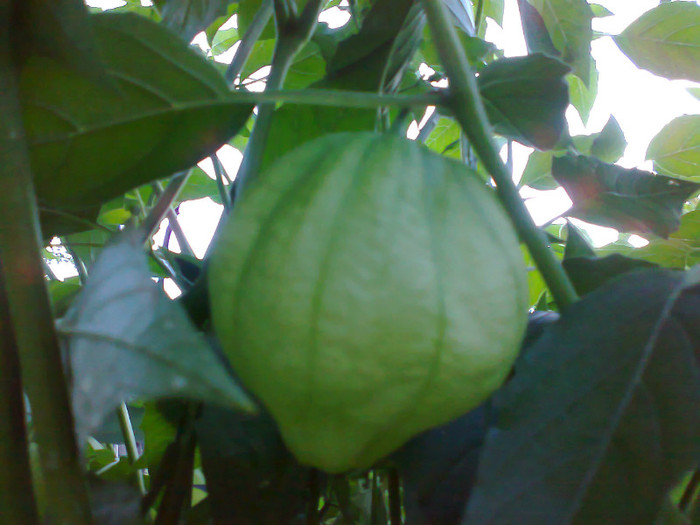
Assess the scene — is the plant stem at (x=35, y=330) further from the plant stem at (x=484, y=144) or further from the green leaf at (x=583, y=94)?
the green leaf at (x=583, y=94)

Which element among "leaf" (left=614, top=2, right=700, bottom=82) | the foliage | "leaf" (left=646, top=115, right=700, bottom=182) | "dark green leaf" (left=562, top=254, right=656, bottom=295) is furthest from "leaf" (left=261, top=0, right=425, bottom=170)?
"leaf" (left=646, top=115, right=700, bottom=182)

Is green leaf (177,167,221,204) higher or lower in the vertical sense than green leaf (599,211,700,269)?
higher

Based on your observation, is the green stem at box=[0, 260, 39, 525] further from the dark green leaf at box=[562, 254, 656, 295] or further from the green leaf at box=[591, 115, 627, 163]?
the green leaf at box=[591, 115, 627, 163]

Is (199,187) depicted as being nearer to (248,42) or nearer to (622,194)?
(248,42)

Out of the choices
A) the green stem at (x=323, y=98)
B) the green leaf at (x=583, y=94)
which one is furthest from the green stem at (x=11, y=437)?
the green leaf at (x=583, y=94)

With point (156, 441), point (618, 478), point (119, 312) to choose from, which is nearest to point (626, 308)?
point (618, 478)

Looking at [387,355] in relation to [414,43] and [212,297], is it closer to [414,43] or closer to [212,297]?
[212,297]
